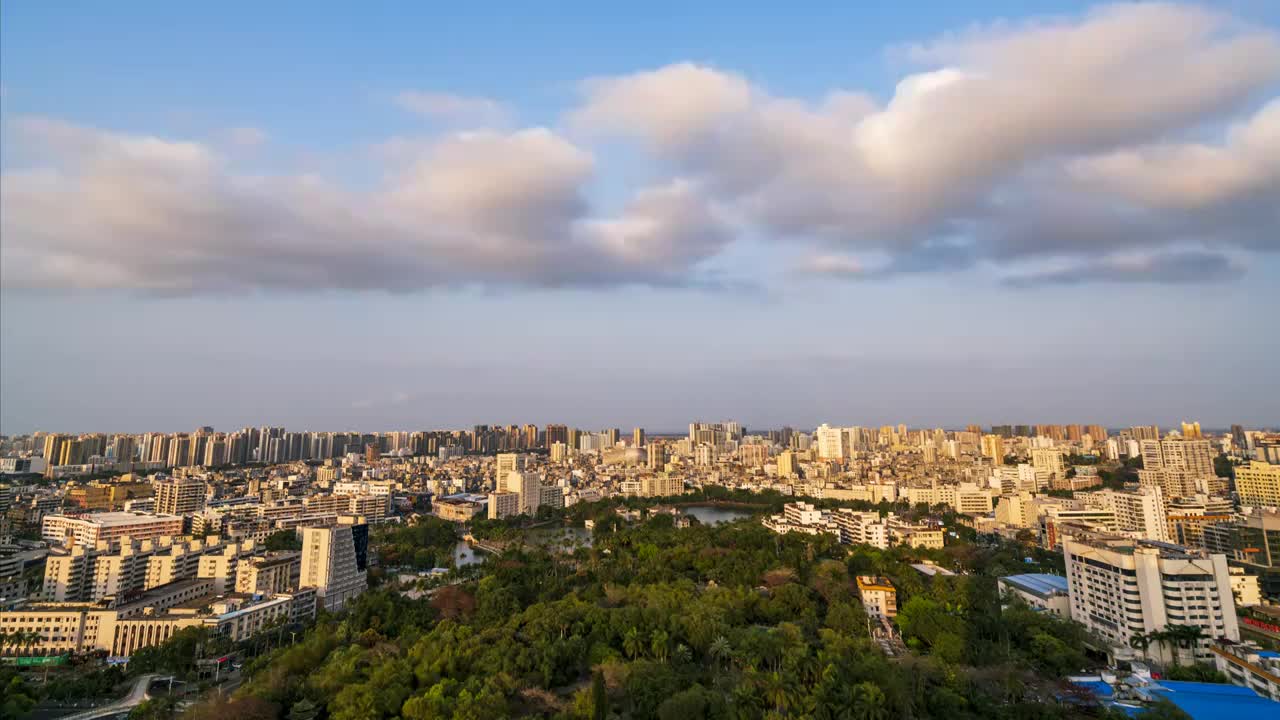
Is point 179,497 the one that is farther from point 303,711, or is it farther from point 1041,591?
point 1041,591

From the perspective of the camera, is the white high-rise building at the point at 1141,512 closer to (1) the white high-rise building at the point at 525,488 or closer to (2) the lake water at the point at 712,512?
(2) the lake water at the point at 712,512

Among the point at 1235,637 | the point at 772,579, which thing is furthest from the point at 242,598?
the point at 1235,637

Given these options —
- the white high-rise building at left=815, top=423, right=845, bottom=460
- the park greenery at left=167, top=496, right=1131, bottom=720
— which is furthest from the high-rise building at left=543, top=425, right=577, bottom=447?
the park greenery at left=167, top=496, right=1131, bottom=720

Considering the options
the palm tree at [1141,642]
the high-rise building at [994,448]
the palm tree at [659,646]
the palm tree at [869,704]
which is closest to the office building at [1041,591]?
the palm tree at [1141,642]

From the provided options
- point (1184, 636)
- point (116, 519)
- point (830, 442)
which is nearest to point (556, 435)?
point (830, 442)

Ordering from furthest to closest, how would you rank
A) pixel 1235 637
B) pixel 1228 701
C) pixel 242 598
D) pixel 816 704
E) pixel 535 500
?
pixel 535 500 < pixel 242 598 < pixel 1235 637 < pixel 1228 701 < pixel 816 704

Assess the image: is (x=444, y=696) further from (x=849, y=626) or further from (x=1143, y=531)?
(x=1143, y=531)

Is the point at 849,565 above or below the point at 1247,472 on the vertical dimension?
below
